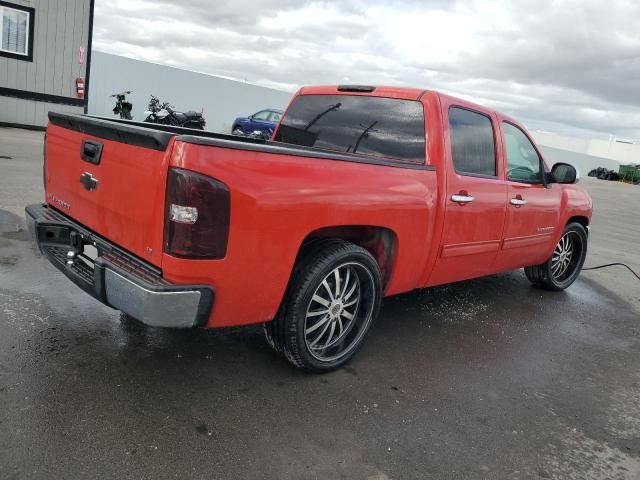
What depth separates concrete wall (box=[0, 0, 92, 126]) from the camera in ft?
47.6

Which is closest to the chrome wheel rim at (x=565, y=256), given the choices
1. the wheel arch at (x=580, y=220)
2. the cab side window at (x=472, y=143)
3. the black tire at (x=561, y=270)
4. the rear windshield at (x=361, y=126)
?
the black tire at (x=561, y=270)

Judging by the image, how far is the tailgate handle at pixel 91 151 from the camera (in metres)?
2.96

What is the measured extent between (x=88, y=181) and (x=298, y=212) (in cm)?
122

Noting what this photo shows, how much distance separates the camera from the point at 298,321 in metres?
3.06

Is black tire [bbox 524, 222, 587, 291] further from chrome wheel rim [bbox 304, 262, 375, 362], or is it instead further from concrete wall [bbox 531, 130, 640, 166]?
concrete wall [bbox 531, 130, 640, 166]

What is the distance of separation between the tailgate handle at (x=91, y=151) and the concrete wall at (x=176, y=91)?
21102 millimetres

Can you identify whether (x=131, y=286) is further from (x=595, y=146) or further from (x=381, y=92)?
(x=595, y=146)

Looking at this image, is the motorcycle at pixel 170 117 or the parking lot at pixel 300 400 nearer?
the parking lot at pixel 300 400

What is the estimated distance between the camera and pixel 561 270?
6195mm

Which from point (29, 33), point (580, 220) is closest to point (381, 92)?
point (580, 220)

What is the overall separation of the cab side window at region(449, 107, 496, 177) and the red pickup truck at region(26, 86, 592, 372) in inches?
0.6

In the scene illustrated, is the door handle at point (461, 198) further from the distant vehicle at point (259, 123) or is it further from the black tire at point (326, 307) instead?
the distant vehicle at point (259, 123)

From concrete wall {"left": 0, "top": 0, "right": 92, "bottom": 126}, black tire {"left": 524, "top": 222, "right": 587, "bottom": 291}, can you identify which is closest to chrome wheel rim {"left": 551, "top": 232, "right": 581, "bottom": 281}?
black tire {"left": 524, "top": 222, "right": 587, "bottom": 291}

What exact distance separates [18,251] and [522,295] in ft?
16.4
